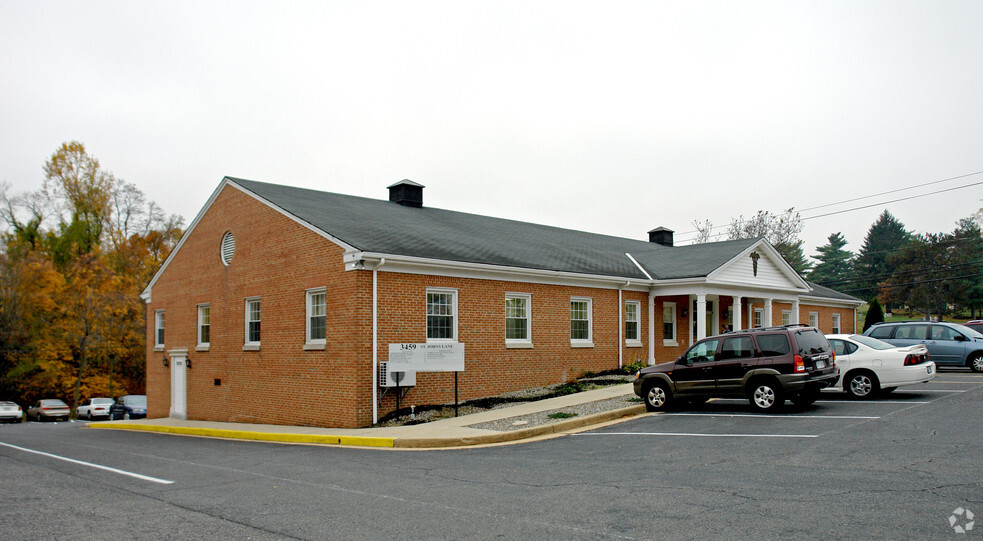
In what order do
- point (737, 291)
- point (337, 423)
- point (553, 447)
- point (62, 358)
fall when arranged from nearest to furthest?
point (553, 447)
point (337, 423)
point (737, 291)
point (62, 358)

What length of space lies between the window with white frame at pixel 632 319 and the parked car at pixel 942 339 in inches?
294

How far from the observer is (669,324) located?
2703 centimetres

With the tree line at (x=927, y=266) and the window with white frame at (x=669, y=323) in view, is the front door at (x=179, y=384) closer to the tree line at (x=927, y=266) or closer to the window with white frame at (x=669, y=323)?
the window with white frame at (x=669, y=323)

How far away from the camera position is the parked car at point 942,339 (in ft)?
72.9

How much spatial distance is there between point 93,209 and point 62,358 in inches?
481

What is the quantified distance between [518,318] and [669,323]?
27.6ft

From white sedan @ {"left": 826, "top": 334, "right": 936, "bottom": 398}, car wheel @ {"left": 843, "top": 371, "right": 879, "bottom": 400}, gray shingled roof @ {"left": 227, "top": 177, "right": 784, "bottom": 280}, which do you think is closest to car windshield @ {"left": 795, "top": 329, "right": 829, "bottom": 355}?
white sedan @ {"left": 826, "top": 334, "right": 936, "bottom": 398}

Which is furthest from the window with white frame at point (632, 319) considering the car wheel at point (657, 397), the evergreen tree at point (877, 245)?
the evergreen tree at point (877, 245)

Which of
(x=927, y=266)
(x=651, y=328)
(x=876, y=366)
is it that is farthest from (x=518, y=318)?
(x=927, y=266)

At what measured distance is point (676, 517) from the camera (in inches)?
273

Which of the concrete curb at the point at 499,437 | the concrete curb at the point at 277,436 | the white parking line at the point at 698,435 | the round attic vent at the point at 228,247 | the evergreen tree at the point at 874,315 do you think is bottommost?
the concrete curb at the point at 277,436

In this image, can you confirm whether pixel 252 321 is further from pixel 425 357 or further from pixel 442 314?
pixel 425 357

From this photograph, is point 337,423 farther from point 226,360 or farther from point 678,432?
point 678,432

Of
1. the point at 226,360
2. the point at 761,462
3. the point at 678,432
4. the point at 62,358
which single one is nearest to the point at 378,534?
the point at 761,462
